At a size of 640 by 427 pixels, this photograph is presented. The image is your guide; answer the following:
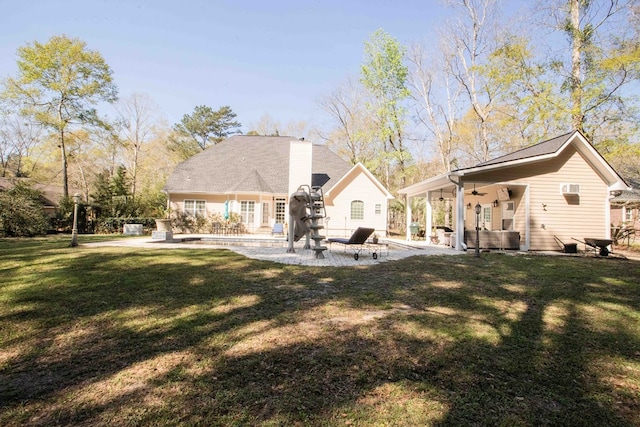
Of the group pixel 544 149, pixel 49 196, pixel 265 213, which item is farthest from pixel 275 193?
pixel 49 196

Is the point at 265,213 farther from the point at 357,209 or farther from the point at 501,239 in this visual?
the point at 501,239

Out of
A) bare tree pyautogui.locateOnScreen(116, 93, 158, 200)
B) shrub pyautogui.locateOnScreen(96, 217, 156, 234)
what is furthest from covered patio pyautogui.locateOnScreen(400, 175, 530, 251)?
bare tree pyautogui.locateOnScreen(116, 93, 158, 200)

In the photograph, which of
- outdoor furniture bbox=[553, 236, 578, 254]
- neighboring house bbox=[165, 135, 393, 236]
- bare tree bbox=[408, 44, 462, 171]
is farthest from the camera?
bare tree bbox=[408, 44, 462, 171]

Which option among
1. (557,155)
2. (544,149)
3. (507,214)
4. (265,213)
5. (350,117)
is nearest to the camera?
(557,155)

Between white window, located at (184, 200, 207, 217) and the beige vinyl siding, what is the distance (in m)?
16.9

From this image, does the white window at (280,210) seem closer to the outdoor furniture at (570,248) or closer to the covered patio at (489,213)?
Answer: the covered patio at (489,213)

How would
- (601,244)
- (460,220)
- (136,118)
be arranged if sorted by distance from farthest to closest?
(136,118) → (460,220) → (601,244)

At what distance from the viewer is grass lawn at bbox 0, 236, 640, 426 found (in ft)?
7.70

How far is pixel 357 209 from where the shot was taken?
72.1 ft

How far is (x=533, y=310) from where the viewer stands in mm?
4910

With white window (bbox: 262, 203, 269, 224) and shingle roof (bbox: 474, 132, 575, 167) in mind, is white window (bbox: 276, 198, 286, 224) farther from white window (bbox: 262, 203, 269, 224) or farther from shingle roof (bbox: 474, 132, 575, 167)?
shingle roof (bbox: 474, 132, 575, 167)

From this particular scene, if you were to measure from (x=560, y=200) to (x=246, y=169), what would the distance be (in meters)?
19.0

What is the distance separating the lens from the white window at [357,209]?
21.9m

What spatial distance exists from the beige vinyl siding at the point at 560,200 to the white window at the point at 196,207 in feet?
55.3
